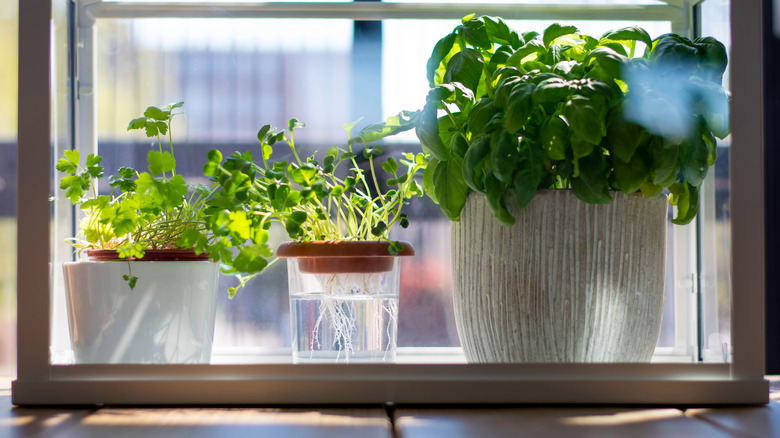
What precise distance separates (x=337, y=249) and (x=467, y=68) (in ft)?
1.10

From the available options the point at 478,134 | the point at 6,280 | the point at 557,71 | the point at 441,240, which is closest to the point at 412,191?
the point at 441,240

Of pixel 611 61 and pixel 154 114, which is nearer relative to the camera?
pixel 611 61

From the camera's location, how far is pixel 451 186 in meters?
0.92

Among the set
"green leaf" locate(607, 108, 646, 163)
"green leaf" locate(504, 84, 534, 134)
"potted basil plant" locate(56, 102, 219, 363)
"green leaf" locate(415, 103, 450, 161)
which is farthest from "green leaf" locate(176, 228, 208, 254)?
"green leaf" locate(607, 108, 646, 163)

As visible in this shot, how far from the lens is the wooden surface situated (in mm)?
650

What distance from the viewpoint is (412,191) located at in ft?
3.55

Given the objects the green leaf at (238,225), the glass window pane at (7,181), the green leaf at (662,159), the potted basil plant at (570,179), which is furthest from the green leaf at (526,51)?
the glass window pane at (7,181)

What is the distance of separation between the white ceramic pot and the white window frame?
0.10 meters

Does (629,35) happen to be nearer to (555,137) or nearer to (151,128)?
(555,137)

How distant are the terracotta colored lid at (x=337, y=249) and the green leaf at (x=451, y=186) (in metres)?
0.11

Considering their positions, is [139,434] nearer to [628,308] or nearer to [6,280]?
[628,308]

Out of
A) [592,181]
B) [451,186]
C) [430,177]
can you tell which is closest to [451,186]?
[451,186]

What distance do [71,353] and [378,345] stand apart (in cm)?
46

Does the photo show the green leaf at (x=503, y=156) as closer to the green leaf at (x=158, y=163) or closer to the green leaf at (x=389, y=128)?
the green leaf at (x=389, y=128)
